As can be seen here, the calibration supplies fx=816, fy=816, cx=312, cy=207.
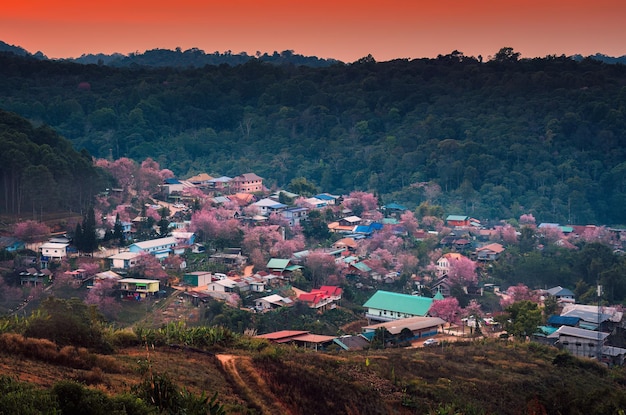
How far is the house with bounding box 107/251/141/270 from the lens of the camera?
2531cm

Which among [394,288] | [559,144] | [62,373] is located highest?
[559,144]

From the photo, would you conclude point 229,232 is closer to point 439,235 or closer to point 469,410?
point 439,235

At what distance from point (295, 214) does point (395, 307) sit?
1171cm

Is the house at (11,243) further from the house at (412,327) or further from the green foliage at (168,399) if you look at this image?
the green foliage at (168,399)

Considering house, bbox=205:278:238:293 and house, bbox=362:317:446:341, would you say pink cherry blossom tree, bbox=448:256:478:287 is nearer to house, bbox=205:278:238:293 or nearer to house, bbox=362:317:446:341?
house, bbox=362:317:446:341

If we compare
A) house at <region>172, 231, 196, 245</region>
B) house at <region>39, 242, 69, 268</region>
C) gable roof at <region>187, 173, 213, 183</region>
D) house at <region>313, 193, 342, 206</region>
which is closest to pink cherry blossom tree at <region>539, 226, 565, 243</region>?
house at <region>313, 193, 342, 206</region>

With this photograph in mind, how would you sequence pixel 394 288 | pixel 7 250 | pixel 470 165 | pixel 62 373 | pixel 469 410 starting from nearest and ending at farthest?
1. pixel 62 373
2. pixel 469 410
3. pixel 7 250
4. pixel 394 288
5. pixel 470 165

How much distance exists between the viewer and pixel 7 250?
25.3 metres

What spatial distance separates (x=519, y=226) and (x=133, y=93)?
28638 mm

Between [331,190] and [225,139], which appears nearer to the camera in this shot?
[331,190]

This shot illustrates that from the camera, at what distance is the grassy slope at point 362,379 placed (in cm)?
1155

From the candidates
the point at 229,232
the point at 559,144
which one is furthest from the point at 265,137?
the point at 229,232

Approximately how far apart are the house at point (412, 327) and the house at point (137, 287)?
6413 millimetres

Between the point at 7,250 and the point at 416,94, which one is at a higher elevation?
the point at 416,94
